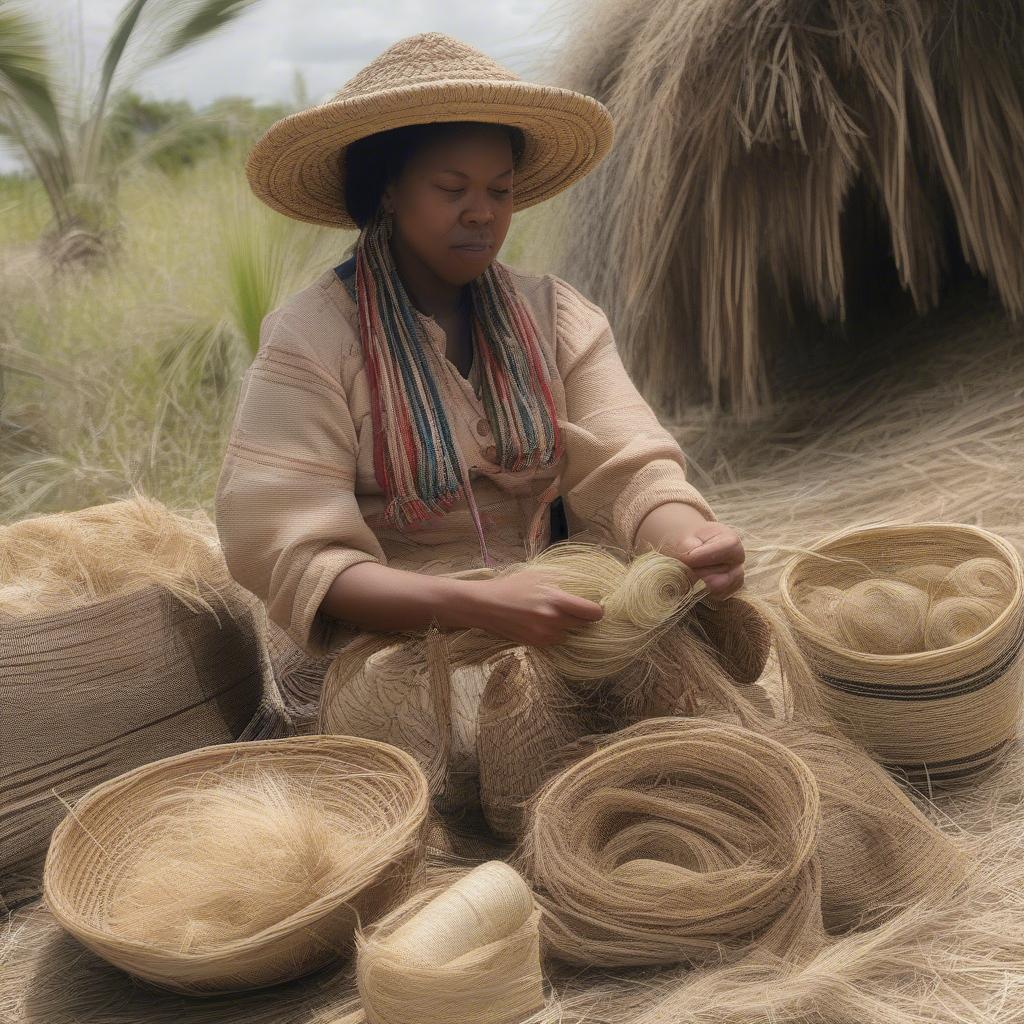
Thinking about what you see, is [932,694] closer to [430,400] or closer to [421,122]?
[430,400]

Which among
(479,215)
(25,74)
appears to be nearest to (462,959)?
(479,215)

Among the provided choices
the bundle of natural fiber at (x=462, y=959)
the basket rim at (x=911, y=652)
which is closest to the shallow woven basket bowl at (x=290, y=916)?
the bundle of natural fiber at (x=462, y=959)

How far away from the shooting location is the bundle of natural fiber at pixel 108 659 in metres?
1.94

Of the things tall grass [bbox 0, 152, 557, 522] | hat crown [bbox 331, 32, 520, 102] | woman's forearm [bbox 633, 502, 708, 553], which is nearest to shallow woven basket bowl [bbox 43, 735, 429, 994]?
woman's forearm [bbox 633, 502, 708, 553]

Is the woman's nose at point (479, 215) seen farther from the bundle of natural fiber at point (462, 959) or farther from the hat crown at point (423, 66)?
the bundle of natural fiber at point (462, 959)

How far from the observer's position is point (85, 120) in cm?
543

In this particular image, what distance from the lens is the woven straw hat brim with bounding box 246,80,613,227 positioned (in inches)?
72.5

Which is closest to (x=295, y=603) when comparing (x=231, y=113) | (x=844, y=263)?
(x=844, y=263)

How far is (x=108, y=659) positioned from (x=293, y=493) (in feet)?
1.31

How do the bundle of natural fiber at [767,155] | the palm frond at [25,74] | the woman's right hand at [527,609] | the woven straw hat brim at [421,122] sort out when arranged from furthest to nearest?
the palm frond at [25,74] → the bundle of natural fiber at [767,155] → the woven straw hat brim at [421,122] → the woman's right hand at [527,609]

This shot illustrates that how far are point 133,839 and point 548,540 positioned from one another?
0.82 m

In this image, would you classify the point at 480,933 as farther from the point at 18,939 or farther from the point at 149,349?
the point at 149,349

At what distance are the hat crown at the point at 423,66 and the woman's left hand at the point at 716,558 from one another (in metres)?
0.72

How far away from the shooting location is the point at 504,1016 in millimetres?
1386
